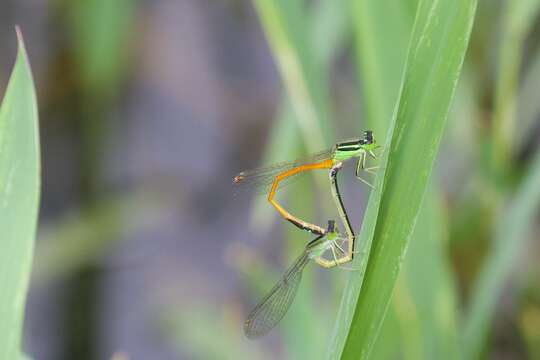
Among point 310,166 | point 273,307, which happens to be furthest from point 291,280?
point 310,166

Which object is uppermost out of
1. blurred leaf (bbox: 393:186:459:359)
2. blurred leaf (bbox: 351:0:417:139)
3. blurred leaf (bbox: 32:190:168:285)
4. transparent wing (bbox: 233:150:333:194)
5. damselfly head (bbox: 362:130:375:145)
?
blurred leaf (bbox: 351:0:417:139)

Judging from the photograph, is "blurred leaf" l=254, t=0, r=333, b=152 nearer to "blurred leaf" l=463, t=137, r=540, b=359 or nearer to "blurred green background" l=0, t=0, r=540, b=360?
"blurred green background" l=0, t=0, r=540, b=360

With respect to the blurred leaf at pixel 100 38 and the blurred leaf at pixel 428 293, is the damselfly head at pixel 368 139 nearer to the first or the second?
the blurred leaf at pixel 428 293

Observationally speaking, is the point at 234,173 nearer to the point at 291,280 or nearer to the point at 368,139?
the point at 291,280

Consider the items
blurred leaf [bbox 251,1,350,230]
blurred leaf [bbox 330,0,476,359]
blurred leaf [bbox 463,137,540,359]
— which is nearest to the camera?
blurred leaf [bbox 330,0,476,359]

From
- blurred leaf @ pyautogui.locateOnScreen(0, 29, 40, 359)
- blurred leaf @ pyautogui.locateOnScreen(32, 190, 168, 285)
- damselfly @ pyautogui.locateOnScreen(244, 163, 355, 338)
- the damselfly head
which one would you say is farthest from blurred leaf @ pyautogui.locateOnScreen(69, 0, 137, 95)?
blurred leaf @ pyautogui.locateOnScreen(0, 29, 40, 359)

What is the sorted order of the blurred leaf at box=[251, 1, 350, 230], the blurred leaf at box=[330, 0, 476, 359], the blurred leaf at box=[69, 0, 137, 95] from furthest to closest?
the blurred leaf at box=[69, 0, 137, 95] < the blurred leaf at box=[251, 1, 350, 230] < the blurred leaf at box=[330, 0, 476, 359]

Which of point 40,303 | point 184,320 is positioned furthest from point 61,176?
point 184,320

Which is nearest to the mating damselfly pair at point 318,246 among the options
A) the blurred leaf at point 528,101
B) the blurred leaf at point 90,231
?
the blurred leaf at point 528,101
